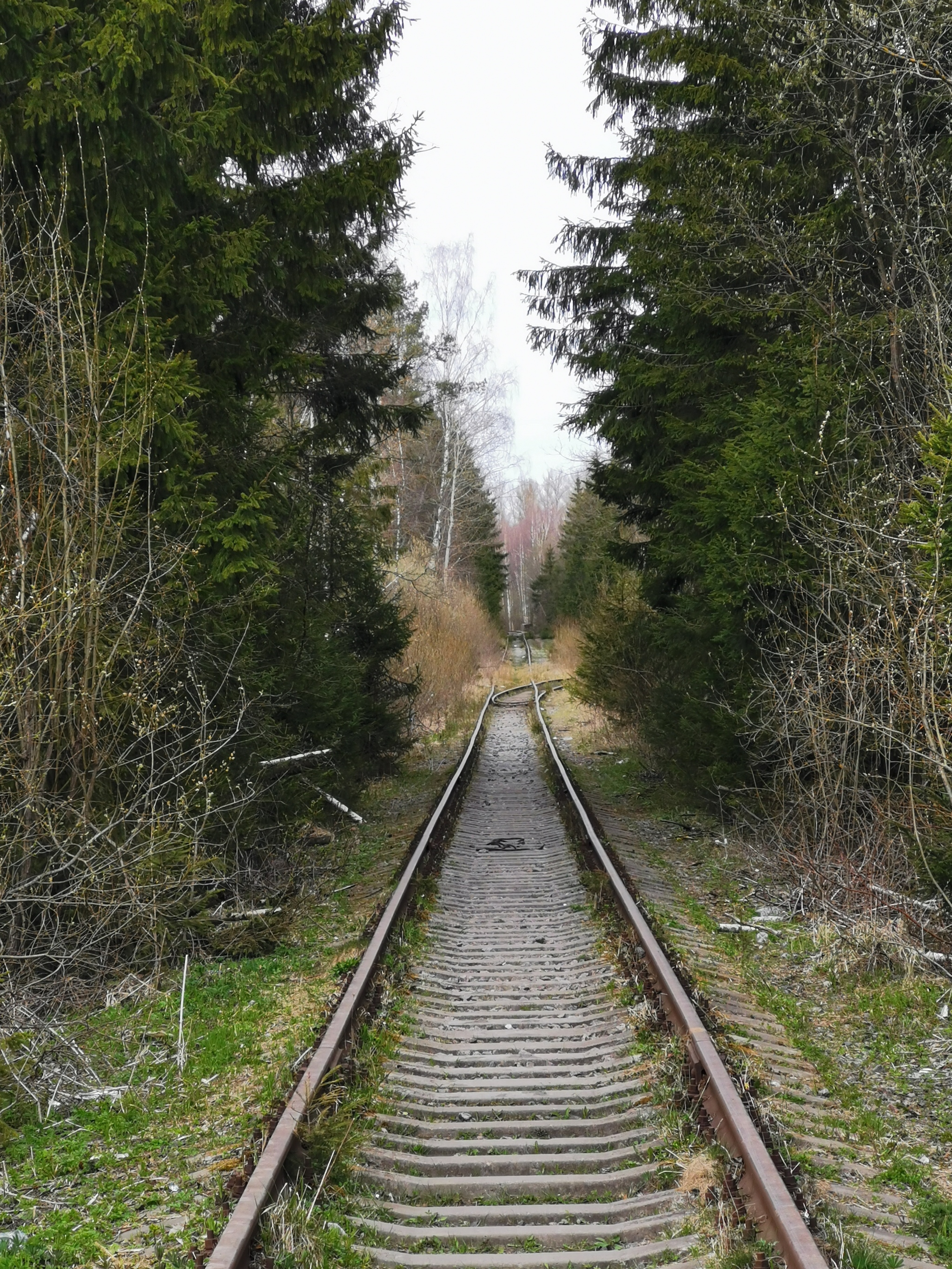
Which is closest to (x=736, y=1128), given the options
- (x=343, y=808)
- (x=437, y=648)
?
(x=343, y=808)

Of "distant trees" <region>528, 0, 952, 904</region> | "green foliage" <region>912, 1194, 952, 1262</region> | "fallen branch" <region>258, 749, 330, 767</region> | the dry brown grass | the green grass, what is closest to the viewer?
"green foliage" <region>912, 1194, 952, 1262</region>

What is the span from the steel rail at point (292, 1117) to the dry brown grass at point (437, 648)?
30.8 ft

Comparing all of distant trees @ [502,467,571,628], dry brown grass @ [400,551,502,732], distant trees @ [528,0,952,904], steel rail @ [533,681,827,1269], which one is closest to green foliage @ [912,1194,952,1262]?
steel rail @ [533,681,827,1269]

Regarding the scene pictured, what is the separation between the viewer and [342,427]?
1182 cm

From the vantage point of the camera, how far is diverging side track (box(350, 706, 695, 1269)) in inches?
138

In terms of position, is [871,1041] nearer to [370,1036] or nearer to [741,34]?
[370,1036]

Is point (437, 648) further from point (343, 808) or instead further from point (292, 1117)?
point (292, 1117)

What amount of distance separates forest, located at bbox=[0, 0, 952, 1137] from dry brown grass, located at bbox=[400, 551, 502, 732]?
5553 millimetres

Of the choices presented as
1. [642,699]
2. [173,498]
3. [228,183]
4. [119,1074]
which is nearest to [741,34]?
[228,183]

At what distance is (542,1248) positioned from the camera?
Result: 348 centimetres

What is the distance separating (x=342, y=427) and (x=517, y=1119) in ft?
29.7

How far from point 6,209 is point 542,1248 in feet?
21.6

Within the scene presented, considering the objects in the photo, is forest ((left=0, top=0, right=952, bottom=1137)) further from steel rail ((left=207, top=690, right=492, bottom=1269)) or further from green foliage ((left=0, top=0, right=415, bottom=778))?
steel rail ((left=207, top=690, right=492, bottom=1269))

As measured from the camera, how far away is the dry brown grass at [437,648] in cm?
2075
